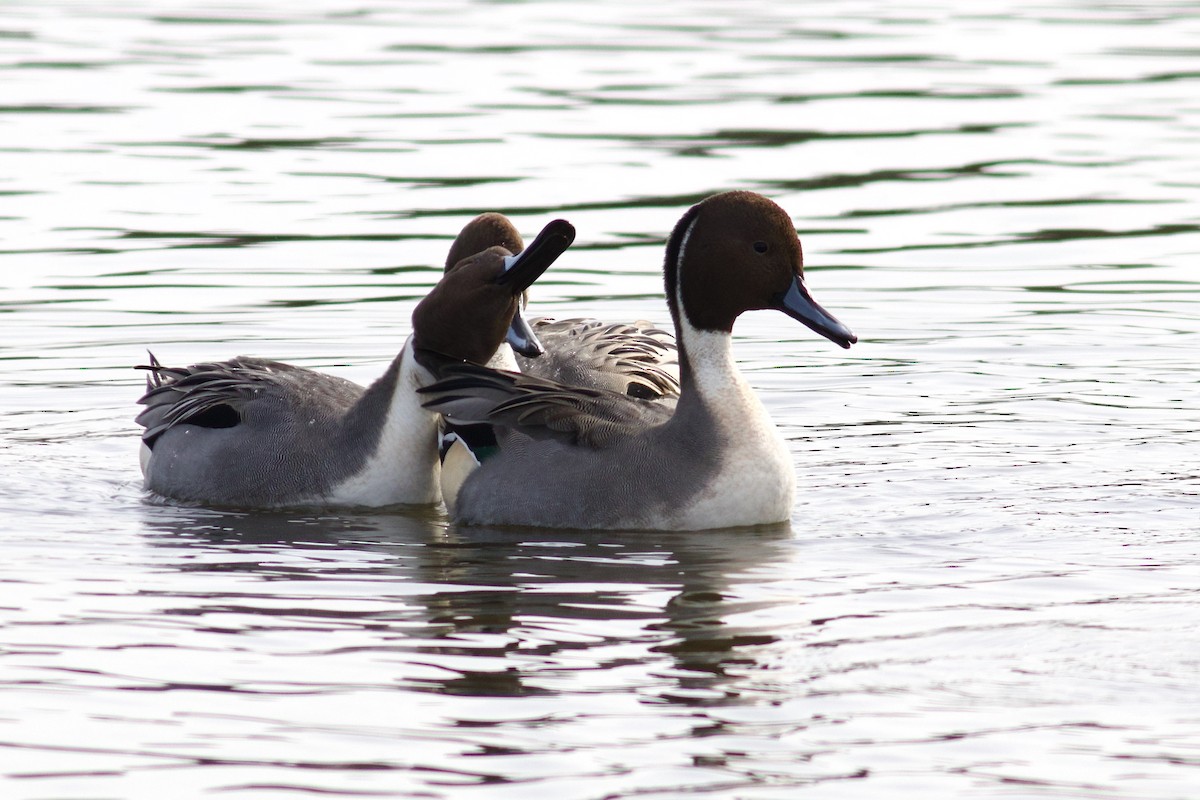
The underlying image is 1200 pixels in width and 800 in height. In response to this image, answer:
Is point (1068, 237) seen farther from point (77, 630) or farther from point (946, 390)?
point (77, 630)

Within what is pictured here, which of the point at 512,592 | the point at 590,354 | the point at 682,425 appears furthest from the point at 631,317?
the point at 512,592

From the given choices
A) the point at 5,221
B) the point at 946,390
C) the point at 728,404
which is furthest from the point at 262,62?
the point at 728,404

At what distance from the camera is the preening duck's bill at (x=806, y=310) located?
29.5 ft

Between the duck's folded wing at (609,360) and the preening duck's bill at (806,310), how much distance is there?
1.39 metres

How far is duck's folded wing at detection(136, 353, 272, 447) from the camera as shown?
9914 mm

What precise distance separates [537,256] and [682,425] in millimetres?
957

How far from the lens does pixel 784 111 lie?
21484 mm

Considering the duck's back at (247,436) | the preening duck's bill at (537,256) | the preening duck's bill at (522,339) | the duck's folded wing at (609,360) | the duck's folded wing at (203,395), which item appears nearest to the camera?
the preening duck's bill at (537,256)

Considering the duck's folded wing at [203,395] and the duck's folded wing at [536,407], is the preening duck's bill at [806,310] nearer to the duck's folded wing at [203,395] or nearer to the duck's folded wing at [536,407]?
the duck's folded wing at [536,407]

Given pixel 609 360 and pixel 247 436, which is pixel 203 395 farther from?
→ pixel 609 360

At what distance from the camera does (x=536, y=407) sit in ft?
30.1

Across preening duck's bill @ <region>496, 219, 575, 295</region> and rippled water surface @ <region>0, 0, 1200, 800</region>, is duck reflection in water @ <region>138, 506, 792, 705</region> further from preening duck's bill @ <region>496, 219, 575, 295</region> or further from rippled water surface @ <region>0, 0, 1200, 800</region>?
preening duck's bill @ <region>496, 219, 575, 295</region>

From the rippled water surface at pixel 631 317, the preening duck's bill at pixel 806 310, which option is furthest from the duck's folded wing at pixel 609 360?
the preening duck's bill at pixel 806 310

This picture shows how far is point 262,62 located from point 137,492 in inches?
593
